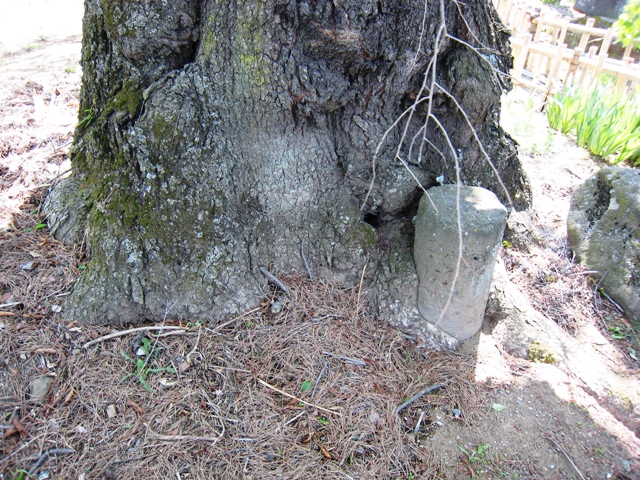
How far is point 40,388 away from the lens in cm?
185

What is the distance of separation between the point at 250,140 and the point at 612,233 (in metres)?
2.56

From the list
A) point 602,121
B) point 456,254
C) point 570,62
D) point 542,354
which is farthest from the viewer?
point 570,62

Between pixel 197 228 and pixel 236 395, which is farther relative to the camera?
pixel 197 228

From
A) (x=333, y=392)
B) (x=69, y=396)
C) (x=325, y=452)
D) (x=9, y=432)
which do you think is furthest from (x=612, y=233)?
(x=9, y=432)

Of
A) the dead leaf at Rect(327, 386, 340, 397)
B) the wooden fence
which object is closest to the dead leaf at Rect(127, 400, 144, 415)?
the dead leaf at Rect(327, 386, 340, 397)

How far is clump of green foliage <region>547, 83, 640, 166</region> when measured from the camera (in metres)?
4.17

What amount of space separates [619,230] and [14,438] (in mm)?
3673

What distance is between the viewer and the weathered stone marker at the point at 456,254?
2.11m

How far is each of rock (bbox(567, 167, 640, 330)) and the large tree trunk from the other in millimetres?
1235

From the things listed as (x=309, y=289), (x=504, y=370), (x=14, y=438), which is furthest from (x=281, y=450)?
(x=504, y=370)

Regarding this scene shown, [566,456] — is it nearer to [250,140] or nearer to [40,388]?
[250,140]

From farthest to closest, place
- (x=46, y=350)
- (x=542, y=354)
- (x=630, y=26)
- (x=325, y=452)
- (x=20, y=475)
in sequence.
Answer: (x=630, y=26), (x=542, y=354), (x=46, y=350), (x=325, y=452), (x=20, y=475)

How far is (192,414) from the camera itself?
1.86 meters

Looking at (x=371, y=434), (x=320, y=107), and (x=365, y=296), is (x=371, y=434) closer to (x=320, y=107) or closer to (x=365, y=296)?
(x=365, y=296)
